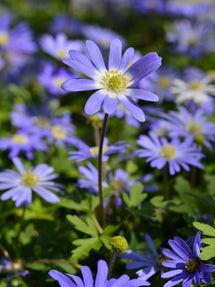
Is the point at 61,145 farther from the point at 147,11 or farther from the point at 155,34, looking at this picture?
the point at 147,11

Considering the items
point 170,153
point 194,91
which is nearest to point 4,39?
point 194,91

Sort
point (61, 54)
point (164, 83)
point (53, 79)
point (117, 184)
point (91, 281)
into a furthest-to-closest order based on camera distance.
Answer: point (164, 83)
point (61, 54)
point (53, 79)
point (117, 184)
point (91, 281)

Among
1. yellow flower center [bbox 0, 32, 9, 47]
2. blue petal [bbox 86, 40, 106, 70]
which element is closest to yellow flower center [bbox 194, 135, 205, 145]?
blue petal [bbox 86, 40, 106, 70]

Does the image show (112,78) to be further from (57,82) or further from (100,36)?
(100,36)

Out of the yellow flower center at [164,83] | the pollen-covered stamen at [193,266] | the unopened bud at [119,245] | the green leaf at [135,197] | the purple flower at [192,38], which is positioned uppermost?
the purple flower at [192,38]

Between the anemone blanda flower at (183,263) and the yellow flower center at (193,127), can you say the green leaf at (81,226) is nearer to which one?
the anemone blanda flower at (183,263)

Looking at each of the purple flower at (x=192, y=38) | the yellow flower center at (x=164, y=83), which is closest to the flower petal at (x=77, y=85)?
the yellow flower center at (x=164, y=83)

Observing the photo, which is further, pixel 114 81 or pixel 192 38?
pixel 192 38
